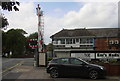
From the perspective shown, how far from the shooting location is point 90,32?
57.9m

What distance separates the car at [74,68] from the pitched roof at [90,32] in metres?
40.4

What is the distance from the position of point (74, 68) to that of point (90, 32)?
43677 mm

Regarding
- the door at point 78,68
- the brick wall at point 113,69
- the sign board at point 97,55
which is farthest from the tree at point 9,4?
the sign board at point 97,55

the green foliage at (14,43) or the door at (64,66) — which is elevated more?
the green foliage at (14,43)

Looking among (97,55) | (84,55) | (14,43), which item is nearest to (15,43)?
(14,43)

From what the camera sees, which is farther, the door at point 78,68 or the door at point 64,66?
the door at point 64,66

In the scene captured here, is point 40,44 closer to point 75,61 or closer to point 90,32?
point 75,61

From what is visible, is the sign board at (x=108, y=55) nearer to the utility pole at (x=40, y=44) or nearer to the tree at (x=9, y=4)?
the utility pole at (x=40, y=44)

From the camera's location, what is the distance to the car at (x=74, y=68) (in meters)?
14.6

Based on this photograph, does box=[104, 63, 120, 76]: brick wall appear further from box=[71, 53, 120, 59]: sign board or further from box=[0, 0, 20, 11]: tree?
box=[0, 0, 20, 11]: tree

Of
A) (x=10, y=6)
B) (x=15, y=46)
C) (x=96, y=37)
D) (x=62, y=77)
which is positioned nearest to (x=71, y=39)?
(x=96, y=37)

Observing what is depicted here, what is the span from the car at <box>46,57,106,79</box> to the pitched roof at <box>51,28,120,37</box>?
40410mm

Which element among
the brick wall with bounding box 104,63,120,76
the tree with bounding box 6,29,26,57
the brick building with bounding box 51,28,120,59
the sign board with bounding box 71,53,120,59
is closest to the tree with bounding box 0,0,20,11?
the brick wall with bounding box 104,63,120,76

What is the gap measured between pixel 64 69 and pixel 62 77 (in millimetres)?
659
